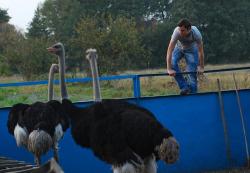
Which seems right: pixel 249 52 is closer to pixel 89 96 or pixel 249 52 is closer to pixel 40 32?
pixel 40 32

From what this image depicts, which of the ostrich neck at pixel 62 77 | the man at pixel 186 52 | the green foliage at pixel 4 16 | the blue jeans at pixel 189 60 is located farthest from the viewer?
the green foliage at pixel 4 16

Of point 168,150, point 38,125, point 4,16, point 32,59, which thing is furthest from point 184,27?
point 4,16

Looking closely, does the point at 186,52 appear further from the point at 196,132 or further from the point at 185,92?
the point at 196,132

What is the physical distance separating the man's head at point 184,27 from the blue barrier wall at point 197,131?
2.62 ft

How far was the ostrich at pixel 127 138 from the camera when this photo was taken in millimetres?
4574

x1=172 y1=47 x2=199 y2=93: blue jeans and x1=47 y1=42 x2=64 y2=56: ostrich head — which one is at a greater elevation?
x1=47 y1=42 x2=64 y2=56: ostrich head

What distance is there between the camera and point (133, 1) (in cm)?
4938

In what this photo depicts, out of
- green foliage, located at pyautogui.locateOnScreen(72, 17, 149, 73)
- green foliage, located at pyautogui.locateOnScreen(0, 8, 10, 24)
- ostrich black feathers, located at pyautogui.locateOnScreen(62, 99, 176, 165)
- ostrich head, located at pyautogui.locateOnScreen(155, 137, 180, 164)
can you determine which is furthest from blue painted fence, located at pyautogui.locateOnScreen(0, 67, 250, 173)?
green foliage, located at pyautogui.locateOnScreen(0, 8, 10, 24)

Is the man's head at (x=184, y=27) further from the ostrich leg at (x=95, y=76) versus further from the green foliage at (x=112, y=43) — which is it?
the green foliage at (x=112, y=43)

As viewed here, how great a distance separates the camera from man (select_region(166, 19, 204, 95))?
23.2 feet

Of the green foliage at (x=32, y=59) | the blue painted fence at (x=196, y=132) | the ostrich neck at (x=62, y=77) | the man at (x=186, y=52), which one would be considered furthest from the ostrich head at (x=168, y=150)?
the green foliage at (x=32, y=59)

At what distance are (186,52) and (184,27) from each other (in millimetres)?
427

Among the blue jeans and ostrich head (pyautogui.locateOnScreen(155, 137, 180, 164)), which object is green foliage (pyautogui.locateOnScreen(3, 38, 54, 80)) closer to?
the blue jeans

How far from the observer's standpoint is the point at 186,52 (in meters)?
7.40
